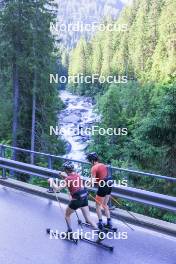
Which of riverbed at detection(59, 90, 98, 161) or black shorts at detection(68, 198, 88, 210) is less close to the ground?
black shorts at detection(68, 198, 88, 210)

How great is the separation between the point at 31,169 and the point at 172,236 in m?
5.12

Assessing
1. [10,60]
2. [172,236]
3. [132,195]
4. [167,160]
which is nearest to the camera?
[172,236]

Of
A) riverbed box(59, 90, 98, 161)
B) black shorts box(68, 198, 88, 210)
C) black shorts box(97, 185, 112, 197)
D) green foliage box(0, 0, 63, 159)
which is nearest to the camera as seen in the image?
black shorts box(68, 198, 88, 210)

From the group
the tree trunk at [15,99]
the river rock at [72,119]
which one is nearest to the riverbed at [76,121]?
the river rock at [72,119]

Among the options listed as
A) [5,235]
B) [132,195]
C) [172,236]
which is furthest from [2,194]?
[172,236]

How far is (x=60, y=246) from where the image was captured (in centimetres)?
814

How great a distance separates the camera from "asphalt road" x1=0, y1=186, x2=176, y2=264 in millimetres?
7461

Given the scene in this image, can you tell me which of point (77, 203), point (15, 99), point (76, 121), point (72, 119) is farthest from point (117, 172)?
point (72, 119)

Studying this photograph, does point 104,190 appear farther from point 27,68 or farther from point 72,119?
point 72,119

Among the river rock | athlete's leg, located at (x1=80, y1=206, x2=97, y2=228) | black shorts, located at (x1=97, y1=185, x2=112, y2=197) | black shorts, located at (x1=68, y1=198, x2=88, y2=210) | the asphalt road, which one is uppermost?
black shorts, located at (x1=97, y1=185, x2=112, y2=197)

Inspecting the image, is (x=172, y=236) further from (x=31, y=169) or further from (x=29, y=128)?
(x=29, y=128)

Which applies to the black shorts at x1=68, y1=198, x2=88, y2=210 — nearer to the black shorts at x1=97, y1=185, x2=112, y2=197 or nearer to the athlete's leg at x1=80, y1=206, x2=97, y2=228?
the athlete's leg at x1=80, y1=206, x2=97, y2=228

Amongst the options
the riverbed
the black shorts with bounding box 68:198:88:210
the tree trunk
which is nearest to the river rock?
the riverbed

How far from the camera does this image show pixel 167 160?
20781 mm
